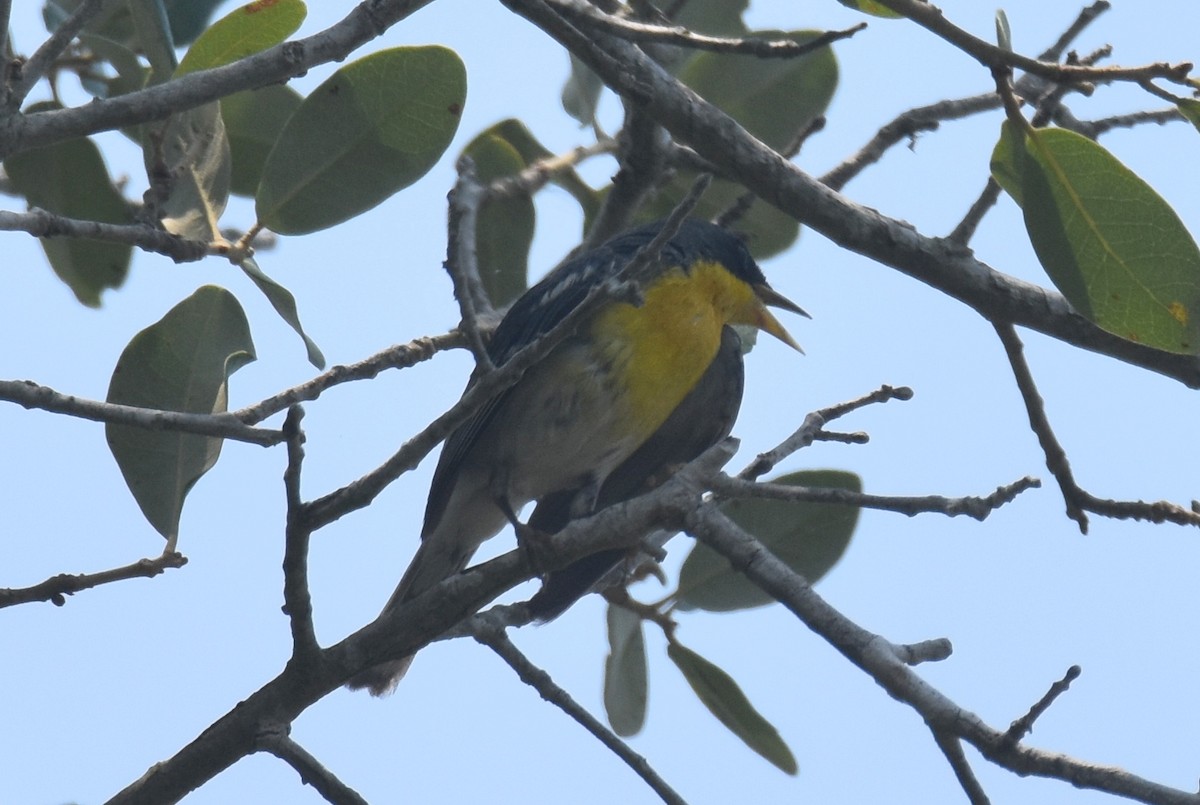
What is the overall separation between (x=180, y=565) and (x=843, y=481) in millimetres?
1818

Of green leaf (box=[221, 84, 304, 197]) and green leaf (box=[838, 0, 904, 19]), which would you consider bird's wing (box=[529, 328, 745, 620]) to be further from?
green leaf (box=[838, 0, 904, 19])

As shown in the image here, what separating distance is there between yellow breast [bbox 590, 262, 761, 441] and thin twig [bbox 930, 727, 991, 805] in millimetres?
2333

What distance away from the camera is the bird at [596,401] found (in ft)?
15.8

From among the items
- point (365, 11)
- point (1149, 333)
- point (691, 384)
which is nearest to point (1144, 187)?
point (1149, 333)

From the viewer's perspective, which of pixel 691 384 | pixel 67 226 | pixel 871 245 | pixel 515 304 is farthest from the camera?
pixel 515 304

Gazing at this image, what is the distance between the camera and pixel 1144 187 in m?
2.94

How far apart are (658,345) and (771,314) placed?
3.30 feet

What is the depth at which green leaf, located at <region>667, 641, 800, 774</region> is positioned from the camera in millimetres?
3742


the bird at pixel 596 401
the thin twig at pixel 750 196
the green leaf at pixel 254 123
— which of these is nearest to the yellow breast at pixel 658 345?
the bird at pixel 596 401

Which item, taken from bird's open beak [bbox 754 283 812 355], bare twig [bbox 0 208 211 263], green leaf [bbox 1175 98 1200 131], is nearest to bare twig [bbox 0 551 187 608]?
bare twig [bbox 0 208 211 263]

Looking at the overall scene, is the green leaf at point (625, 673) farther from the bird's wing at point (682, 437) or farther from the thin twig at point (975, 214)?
the thin twig at point (975, 214)

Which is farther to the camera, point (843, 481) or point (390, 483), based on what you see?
point (843, 481)

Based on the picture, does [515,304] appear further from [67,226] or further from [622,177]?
[67,226]

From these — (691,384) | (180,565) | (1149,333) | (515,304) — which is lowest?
(1149,333)
